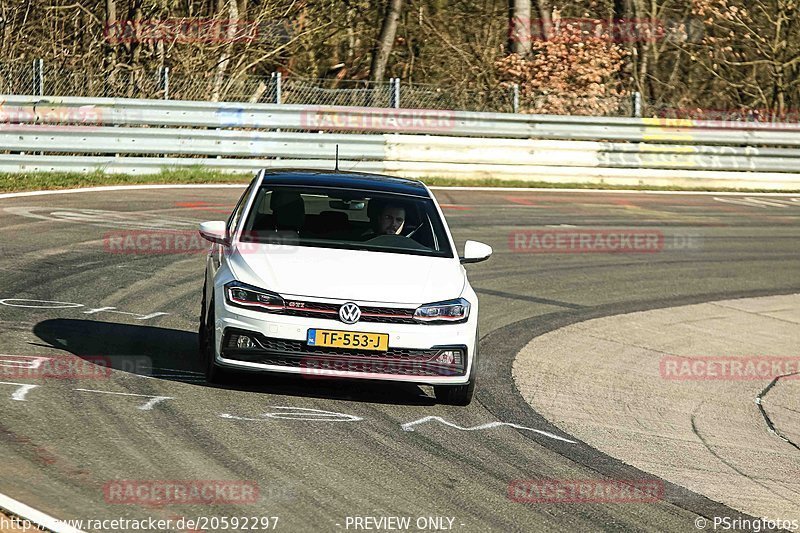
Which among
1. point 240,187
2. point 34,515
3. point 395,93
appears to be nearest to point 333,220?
point 34,515

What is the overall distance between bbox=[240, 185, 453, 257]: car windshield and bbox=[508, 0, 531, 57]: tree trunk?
67.2 ft

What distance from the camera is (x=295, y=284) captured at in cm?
831

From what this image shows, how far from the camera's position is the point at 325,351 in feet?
26.9

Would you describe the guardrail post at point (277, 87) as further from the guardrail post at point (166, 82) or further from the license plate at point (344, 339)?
the license plate at point (344, 339)

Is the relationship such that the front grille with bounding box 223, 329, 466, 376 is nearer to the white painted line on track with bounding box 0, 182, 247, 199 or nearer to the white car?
the white car

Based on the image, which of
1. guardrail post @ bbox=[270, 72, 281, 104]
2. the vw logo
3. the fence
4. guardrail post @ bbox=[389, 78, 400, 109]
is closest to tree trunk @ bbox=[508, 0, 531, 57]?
the fence

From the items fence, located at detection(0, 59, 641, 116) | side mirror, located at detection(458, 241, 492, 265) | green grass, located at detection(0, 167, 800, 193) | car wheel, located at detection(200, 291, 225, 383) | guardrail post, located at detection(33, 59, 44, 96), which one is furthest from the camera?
fence, located at detection(0, 59, 641, 116)

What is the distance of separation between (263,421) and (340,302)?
36.5 inches

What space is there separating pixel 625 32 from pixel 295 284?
2540 cm

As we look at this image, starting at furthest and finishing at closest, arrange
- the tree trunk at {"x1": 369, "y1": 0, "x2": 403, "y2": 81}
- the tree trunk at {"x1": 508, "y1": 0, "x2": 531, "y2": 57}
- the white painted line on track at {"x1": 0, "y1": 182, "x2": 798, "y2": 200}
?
1. the tree trunk at {"x1": 369, "y1": 0, "x2": 403, "y2": 81}
2. the tree trunk at {"x1": 508, "y1": 0, "x2": 531, "y2": 57}
3. the white painted line on track at {"x1": 0, "y1": 182, "x2": 798, "y2": 200}

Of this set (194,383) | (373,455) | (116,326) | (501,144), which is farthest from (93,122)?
(373,455)

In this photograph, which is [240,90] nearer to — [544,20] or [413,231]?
[544,20]

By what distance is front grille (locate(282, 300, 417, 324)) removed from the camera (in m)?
8.20

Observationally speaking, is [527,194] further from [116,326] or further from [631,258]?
[116,326]
